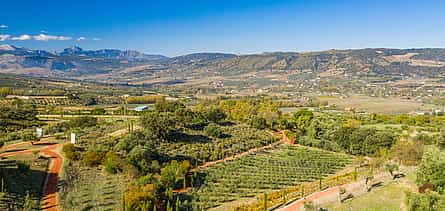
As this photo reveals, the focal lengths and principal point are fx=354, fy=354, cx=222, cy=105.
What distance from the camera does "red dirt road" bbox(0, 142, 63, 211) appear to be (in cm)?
2259

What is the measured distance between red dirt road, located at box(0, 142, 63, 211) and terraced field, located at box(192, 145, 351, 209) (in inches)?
373

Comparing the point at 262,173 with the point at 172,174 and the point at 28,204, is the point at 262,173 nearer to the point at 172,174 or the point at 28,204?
the point at 172,174

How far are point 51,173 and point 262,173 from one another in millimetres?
18499

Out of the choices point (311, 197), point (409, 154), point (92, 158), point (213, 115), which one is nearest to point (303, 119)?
point (213, 115)

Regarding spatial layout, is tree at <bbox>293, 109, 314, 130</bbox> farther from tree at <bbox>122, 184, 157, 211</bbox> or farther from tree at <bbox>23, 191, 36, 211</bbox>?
tree at <bbox>23, 191, 36, 211</bbox>

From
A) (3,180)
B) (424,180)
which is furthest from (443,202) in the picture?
(3,180)

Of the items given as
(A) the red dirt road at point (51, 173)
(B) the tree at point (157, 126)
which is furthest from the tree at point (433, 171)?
(B) the tree at point (157, 126)

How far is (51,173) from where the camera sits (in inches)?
1104

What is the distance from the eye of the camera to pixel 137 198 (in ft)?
70.9

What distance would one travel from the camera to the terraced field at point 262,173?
2778 cm

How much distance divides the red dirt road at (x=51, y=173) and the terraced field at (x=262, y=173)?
9.47 metres

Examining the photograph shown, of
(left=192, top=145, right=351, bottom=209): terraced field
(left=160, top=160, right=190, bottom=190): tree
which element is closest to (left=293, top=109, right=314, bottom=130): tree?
(left=192, top=145, right=351, bottom=209): terraced field

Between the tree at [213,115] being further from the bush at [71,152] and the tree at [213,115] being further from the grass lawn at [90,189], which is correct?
the grass lawn at [90,189]

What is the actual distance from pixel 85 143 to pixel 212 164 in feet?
44.4
